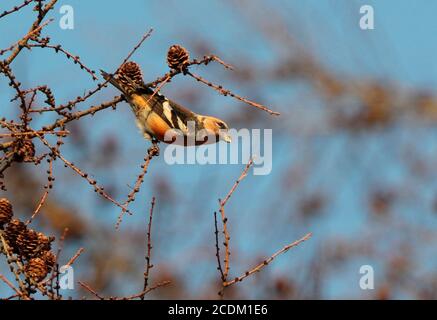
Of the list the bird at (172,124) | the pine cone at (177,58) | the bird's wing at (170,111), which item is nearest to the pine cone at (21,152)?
the pine cone at (177,58)

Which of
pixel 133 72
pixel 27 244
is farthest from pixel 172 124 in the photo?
pixel 27 244

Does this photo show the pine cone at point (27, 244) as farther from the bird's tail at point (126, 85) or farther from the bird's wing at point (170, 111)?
the bird's wing at point (170, 111)

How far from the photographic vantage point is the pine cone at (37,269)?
3.41 metres

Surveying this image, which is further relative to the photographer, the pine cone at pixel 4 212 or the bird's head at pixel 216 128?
the bird's head at pixel 216 128

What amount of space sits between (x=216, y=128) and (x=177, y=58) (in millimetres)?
1636

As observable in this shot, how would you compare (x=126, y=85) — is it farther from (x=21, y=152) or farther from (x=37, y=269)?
(x=37, y=269)

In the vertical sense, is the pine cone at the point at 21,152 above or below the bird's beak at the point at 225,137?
below

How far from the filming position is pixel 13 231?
3572mm

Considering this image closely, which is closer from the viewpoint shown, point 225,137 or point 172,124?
point 172,124

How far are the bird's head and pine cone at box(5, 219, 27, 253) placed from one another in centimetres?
192

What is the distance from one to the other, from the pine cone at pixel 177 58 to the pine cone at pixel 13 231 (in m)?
0.93

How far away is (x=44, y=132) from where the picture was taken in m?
3.37

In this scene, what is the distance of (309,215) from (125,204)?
3467 mm
